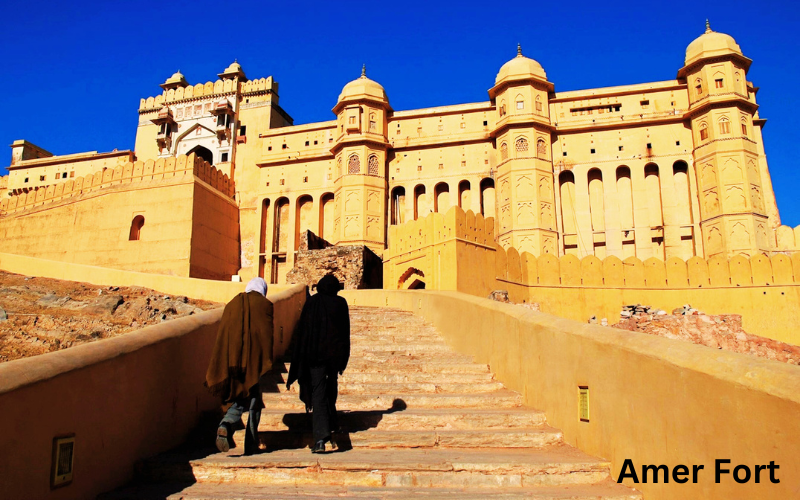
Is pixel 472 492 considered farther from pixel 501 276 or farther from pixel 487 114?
pixel 487 114

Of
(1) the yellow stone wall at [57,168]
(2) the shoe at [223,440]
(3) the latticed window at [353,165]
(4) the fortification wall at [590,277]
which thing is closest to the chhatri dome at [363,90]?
(3) the latticed window at [353,165]

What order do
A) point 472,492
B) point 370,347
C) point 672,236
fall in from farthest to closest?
point 672,236, point 370,347, point 472,492

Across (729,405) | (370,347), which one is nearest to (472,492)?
(729,405)

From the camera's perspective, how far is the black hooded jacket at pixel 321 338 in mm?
5324

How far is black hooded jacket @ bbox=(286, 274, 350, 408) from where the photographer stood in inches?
210

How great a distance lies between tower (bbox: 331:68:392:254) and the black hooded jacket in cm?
2225

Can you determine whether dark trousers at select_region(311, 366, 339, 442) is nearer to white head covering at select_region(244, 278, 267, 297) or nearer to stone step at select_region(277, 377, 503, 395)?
white head covering at select_region(244, 278, 267, 297)

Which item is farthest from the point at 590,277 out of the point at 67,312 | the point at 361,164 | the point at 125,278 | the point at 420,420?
the point at 420,420

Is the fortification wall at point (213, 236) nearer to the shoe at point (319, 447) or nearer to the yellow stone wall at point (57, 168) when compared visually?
the yellow stone wall at point (57, 168)

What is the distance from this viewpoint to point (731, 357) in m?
3.29

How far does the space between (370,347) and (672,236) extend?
21.2 meters

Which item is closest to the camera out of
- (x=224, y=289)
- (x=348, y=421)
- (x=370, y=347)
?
(x=348, y=421)

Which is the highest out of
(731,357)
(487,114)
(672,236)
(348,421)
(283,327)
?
(487,114)

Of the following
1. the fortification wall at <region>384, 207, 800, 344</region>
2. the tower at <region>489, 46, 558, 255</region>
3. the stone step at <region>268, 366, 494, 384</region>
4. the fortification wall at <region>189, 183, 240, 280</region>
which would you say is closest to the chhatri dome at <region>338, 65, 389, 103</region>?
the tower at <region>489, 46, 558, 255</region>
